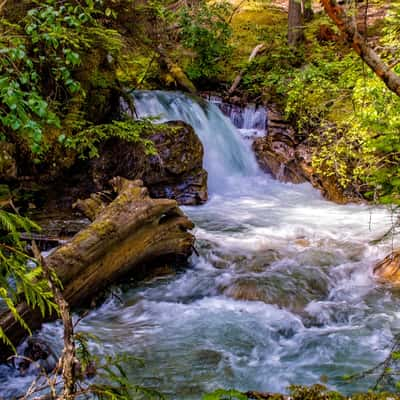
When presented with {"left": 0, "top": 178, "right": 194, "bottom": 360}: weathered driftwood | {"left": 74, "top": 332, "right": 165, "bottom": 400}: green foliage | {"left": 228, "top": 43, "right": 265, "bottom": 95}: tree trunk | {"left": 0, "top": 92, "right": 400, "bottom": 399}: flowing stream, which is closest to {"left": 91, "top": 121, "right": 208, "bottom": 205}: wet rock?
{"left": 0, "top": 92, "right": 400, "bottom": 399}: flowing stream

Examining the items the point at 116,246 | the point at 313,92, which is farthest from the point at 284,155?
the point at 116,246

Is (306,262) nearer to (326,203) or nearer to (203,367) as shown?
(203,367)

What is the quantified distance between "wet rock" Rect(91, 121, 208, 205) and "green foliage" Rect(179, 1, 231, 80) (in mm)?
4289

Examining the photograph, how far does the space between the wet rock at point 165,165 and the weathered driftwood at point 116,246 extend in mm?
2978

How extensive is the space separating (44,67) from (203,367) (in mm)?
5481

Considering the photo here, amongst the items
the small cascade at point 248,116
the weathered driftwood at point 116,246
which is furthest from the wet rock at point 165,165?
the small cascade at point 248,116

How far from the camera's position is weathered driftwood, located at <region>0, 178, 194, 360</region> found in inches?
177

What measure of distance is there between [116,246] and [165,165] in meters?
4.56

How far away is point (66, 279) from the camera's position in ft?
14.9

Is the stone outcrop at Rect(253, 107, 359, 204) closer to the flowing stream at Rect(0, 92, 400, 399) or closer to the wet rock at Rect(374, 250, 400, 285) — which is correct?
the flowing stream at Rect(0, 92, 400, 399)

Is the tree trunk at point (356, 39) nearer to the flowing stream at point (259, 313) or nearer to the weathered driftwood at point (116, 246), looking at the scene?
the flowing stream at point (259, 313)

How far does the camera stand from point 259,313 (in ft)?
17.6

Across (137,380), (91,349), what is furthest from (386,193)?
(91,349)

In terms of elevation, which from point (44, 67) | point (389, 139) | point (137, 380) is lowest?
point (137, 380)
